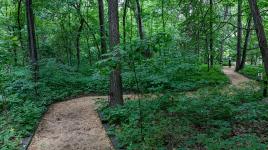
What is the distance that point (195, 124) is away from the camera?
7.35 m

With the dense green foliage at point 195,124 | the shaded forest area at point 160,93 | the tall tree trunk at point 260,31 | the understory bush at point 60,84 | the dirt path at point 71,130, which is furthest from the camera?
the understory bush at point 60,84

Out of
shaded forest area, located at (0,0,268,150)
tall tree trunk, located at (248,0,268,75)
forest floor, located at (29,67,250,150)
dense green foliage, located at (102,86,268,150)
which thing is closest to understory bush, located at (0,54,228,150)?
shaded forest area, located at (0,0,268,150)

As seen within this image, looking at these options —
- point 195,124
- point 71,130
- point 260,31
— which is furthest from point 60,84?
point 260,31

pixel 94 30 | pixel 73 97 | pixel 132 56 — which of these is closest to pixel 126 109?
pixel 132 56

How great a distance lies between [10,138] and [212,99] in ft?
19.0

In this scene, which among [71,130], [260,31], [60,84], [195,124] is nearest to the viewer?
[260,31]

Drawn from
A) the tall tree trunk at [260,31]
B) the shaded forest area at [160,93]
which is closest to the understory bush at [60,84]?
the shaded forest area at [160,93]

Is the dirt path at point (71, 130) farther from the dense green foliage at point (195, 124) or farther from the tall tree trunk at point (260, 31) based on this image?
the tall tree trunk at point (260, 31)

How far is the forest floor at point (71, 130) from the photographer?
24.1ft

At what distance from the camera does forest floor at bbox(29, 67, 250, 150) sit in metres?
7.34

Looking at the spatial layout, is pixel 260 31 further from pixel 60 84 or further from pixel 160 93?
pixel 60 84

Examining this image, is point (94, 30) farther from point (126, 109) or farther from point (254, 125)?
point (254, 125)

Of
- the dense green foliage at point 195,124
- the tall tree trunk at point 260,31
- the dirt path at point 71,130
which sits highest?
the tall tree trunk at point 260,31

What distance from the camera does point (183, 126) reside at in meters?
6.95
